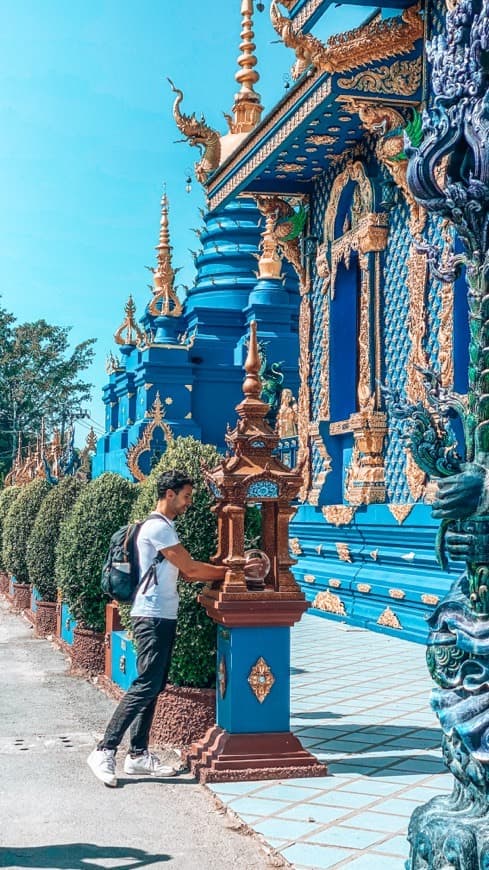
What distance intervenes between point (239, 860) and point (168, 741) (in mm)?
2262

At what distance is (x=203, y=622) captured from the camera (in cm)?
678

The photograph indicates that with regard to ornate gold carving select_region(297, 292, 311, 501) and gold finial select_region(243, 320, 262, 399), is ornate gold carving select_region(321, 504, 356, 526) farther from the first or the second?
gold finial select_region(243, 320, 262, 399)

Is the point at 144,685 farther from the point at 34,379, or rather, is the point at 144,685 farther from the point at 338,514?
the point at 34,379

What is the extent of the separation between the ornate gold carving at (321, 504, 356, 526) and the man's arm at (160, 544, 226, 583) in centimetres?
656

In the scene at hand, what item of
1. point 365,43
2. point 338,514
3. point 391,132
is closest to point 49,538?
point 338,514

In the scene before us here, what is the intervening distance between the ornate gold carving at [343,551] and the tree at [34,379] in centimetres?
3741

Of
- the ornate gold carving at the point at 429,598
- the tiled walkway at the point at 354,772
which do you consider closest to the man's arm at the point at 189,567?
the tiled walkway at the point at 354,772

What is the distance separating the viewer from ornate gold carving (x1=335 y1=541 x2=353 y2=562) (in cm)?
1289

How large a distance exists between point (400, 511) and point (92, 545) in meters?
3.30

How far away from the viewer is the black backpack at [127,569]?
6289 mm

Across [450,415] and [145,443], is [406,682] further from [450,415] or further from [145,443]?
[145,443]

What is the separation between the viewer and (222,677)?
637cm

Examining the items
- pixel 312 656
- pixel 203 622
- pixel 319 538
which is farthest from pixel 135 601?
pixel 319 538

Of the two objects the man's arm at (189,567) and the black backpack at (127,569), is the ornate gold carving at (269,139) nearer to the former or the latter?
the black backpack at (127,569)
